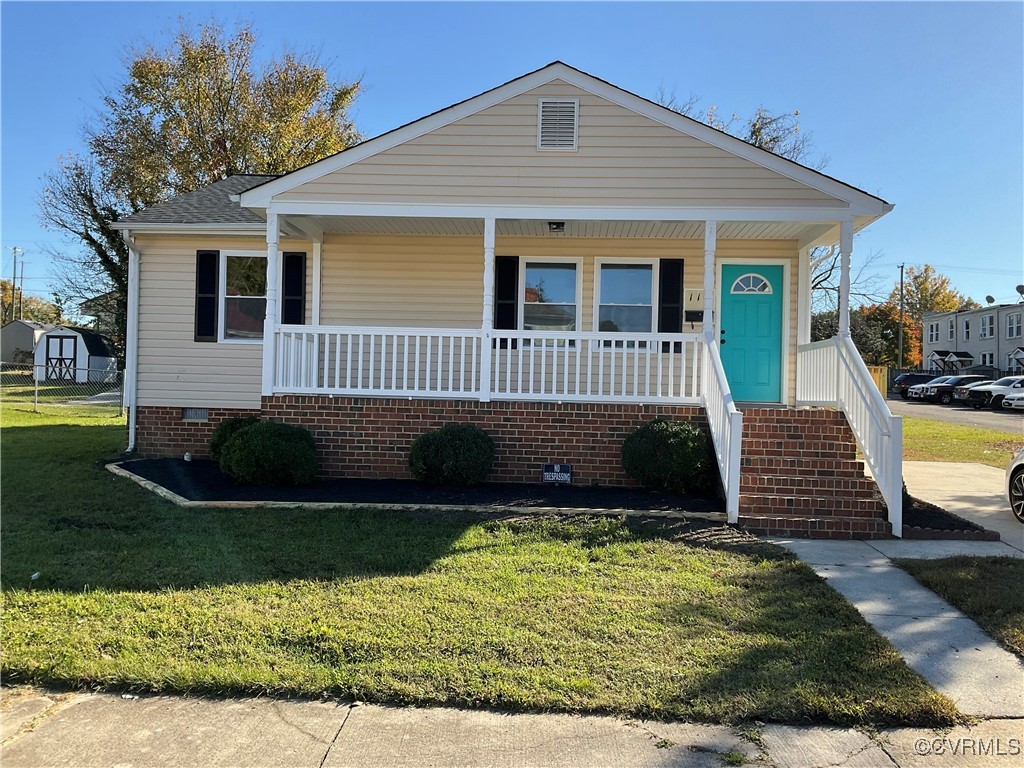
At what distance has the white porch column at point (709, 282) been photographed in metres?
8.27

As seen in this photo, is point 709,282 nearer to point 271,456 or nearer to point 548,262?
point 548,262

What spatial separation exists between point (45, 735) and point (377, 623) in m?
1.66

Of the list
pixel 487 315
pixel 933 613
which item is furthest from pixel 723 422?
pixel 487 315

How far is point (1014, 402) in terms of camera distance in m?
29.7

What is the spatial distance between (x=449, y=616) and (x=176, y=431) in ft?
26.1

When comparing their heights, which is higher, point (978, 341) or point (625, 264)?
point (978, 341)

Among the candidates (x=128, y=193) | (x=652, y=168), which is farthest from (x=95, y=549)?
(x=128, y=193)

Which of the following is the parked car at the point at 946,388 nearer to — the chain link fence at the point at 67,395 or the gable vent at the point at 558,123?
the gable vent at the point at 558,123

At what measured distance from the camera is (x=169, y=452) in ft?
34.4

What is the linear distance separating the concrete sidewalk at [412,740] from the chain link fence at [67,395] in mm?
14403

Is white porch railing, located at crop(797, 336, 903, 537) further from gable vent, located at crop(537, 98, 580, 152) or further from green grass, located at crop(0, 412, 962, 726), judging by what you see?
gable vent, located at crop(537, 98, 580, 152)

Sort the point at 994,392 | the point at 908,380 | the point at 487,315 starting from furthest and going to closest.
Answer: the point at 908,380, the point at 994,392, the point at 487,315

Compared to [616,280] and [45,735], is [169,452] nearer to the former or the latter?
[616,280]

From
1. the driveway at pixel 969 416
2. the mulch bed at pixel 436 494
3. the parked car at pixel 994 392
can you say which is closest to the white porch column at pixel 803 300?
the mulch bed at pixel 436 494
